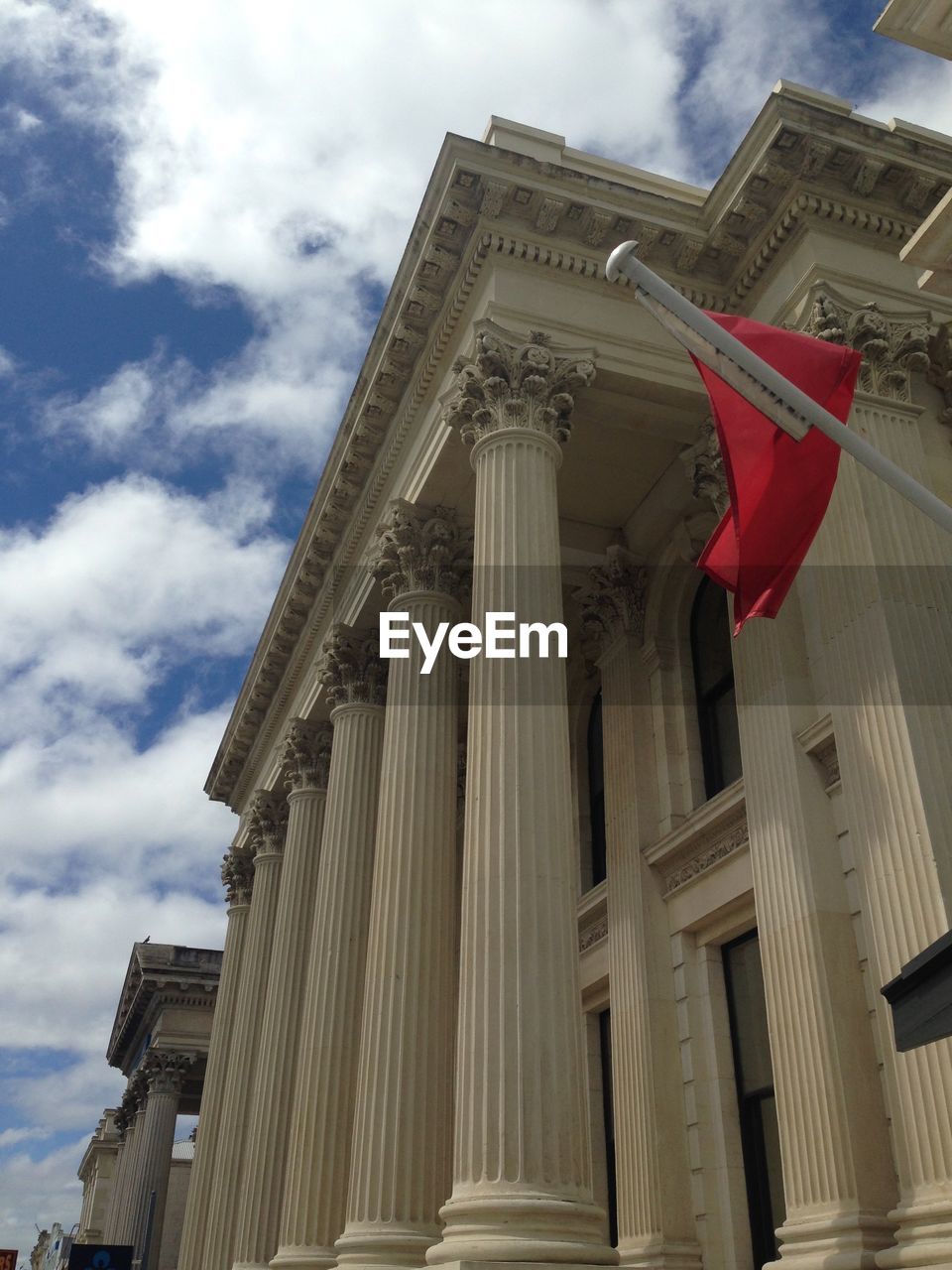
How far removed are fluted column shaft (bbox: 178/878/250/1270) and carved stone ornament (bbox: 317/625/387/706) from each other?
1043 cm

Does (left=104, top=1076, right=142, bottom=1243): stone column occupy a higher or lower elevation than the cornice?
lower

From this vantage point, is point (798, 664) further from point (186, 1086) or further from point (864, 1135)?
point (186, 1086)

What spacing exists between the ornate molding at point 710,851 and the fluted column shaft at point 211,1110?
13.8m

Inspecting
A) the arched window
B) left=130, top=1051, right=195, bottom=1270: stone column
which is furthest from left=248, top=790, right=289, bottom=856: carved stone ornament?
left=130, top=1051, right=195, bottom=1270: stone column

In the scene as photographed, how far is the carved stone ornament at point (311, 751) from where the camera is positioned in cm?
2411

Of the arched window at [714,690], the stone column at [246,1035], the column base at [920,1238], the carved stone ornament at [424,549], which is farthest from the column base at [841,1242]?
the stone column at [246,1035]

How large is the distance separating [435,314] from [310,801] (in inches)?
421

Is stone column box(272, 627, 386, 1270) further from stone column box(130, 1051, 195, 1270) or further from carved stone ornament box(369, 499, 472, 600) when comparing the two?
stone column box(130, 1051, 195, 1270)

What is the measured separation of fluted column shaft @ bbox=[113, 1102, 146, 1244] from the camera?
1751 inches

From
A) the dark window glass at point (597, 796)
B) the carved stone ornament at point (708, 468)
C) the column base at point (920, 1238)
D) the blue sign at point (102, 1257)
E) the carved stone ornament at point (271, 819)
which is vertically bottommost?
the column base at point (920, 1238)

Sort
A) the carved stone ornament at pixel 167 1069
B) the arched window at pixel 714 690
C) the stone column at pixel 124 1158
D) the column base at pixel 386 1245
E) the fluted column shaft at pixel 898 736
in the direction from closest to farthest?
the fluted column shaft at pixel 898 736, the column base at pixel 386 1245, the arched window at pixel 714 690, the stone column at pixel 124 1158, the carved stone ornament at pixel 167 1069

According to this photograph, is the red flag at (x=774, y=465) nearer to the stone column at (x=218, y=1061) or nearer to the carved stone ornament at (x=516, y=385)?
the carved stone ornament at (x=516, y=385)

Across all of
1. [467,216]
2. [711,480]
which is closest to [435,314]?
[467,216]

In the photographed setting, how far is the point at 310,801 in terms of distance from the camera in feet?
78.7
